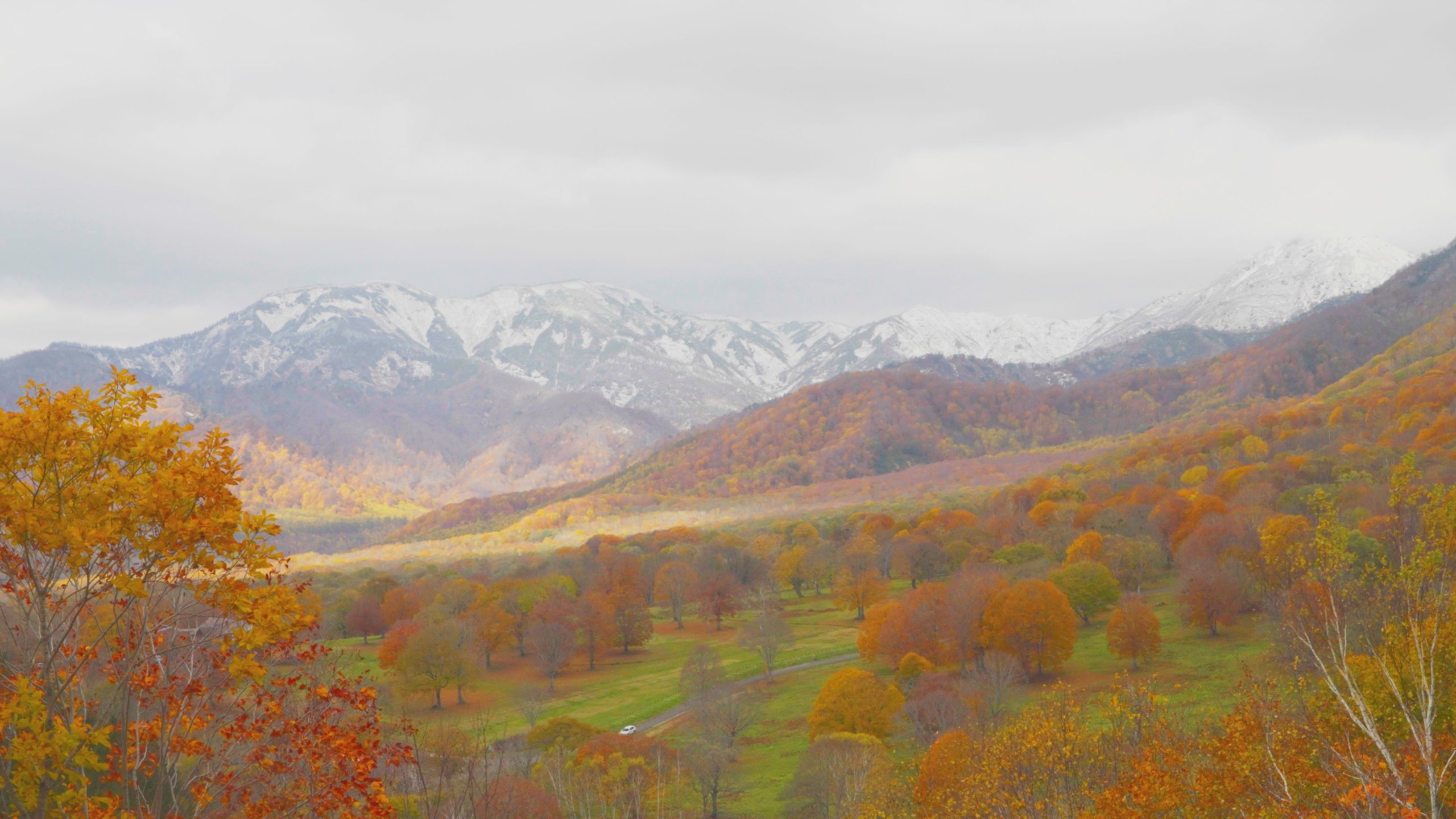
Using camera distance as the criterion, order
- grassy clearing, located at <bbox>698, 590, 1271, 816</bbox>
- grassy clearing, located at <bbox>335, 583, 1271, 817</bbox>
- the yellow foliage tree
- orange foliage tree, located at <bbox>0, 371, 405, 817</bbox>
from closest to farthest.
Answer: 1. orange foliage tree, located at <bbox>0, 371, 405, 817</bbox>
2. grassy clearing, located at <bbox>698, 590, 1271, 816</bbox>
3. grassy clearing, located at <bbox>335, 583, 1271, 817</bbox>
4. the yellow foliage tree

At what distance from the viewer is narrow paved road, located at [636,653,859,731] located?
212ft

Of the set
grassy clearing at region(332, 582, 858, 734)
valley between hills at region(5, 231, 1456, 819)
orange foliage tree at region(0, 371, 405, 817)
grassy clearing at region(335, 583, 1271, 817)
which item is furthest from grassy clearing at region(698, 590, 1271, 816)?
orange foliage tree at region(0, 371, 405, 817)

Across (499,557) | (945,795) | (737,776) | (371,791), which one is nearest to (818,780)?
(737,776)

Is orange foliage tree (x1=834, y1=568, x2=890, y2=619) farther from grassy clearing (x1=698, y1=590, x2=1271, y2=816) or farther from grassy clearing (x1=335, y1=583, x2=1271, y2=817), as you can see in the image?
grassy clearing (x1=698, y1=590, x2=1271, y2=816)

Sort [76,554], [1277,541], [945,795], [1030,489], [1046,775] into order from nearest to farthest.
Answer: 1. [76,554]
2. [1046,775]
3. [945,795]
4. [1277,541]
5. [1030,489]

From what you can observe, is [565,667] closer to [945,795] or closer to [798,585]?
[798,585]

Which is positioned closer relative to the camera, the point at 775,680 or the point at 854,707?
the point at 854,707

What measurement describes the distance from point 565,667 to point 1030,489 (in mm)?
84889

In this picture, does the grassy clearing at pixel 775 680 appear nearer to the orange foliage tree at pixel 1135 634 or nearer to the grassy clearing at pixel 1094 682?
the grassy clearing at pixel 1094 682

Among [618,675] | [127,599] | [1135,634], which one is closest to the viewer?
[127,599]

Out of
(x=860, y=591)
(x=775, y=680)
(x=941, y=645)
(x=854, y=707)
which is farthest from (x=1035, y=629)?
(x=860, y=591)

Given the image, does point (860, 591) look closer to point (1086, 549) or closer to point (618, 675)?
point (1086, 549)

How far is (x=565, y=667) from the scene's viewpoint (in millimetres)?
85812

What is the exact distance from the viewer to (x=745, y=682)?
243 feet
